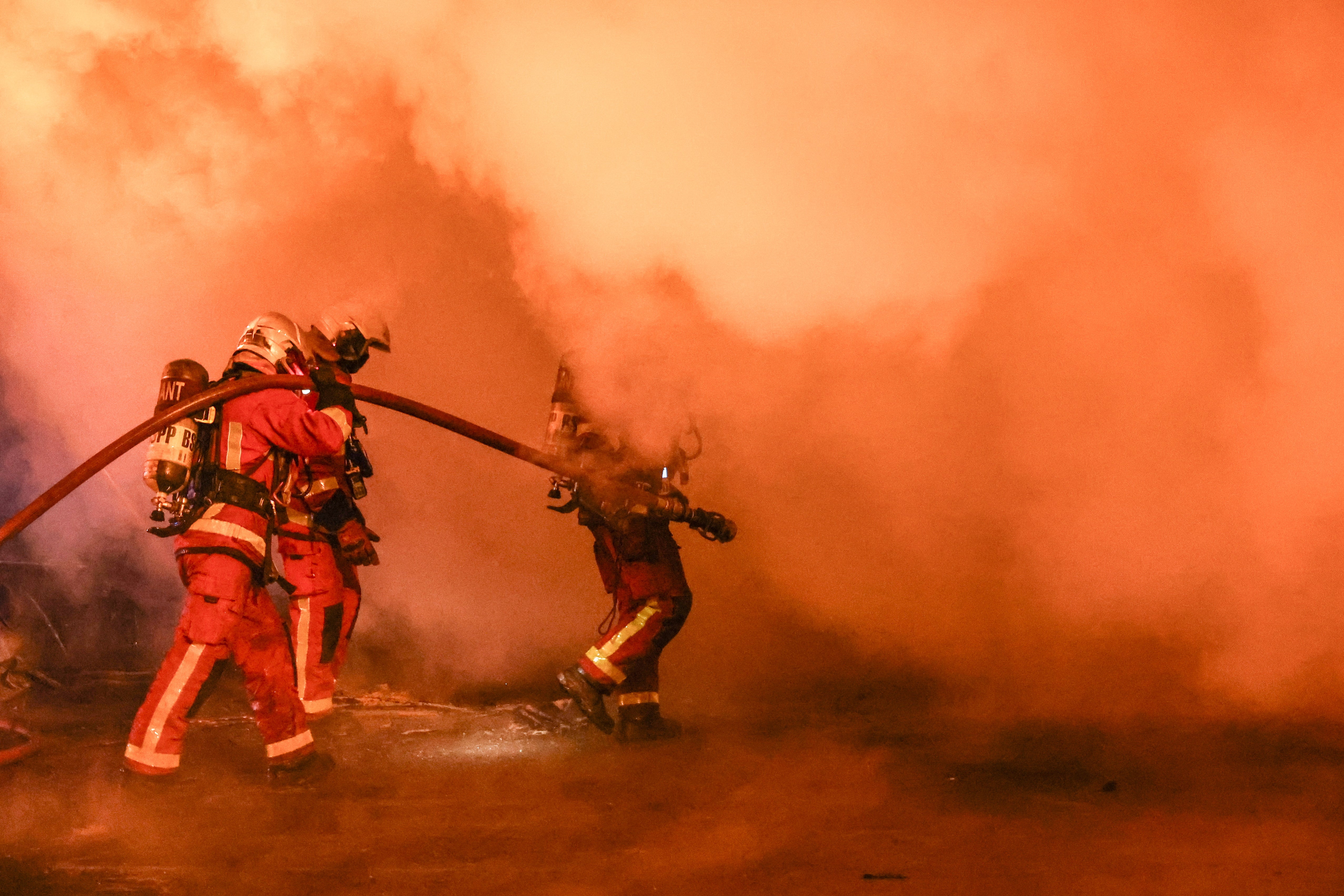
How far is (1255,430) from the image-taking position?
5605 millimetres

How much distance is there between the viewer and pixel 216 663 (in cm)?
418

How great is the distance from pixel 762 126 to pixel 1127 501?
2.66 meters

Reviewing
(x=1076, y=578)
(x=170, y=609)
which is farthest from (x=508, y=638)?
(x=1076, y=578)

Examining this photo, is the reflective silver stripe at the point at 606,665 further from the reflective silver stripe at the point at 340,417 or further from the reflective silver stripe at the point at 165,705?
the reflective silver stripe at the point at 165,705

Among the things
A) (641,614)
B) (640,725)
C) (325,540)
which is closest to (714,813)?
(640,725)

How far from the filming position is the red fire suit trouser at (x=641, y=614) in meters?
5.00

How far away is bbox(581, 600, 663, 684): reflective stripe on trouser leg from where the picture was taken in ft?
16.3

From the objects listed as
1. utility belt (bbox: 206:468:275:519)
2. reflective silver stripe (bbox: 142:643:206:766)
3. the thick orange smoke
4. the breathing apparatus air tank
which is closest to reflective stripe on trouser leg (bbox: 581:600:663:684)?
the thick orange smoke

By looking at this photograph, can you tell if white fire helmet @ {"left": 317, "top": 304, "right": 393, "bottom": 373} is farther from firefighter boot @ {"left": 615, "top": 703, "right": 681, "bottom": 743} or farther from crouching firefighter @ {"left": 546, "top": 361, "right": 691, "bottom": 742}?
firefighter boot @ {"left": 615, "top": 703, "right": 681, "bottom": 743}

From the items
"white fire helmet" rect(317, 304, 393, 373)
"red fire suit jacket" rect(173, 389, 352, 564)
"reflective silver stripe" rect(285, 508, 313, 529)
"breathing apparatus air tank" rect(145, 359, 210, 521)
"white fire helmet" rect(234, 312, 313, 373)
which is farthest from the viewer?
"white fire helmet" rect(317, 304, 393, 373)

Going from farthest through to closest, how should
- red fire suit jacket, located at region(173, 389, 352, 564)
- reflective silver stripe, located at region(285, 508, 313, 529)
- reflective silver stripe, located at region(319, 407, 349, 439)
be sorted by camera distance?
reflective silver stripe, located at region(285, 508, 313, 529)
reflective silver stripe, located at region(319, 407, 349, 439)
red fire suit jacket, located at region(173, 389, 352, 564)

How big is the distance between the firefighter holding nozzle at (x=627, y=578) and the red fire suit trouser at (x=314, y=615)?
112cm

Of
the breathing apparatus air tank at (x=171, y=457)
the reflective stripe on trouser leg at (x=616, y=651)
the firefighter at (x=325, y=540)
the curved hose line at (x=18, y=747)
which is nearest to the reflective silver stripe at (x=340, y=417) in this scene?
the breathing apparatus air tank at (x=171, y=457)

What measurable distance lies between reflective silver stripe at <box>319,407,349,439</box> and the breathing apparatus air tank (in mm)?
463
